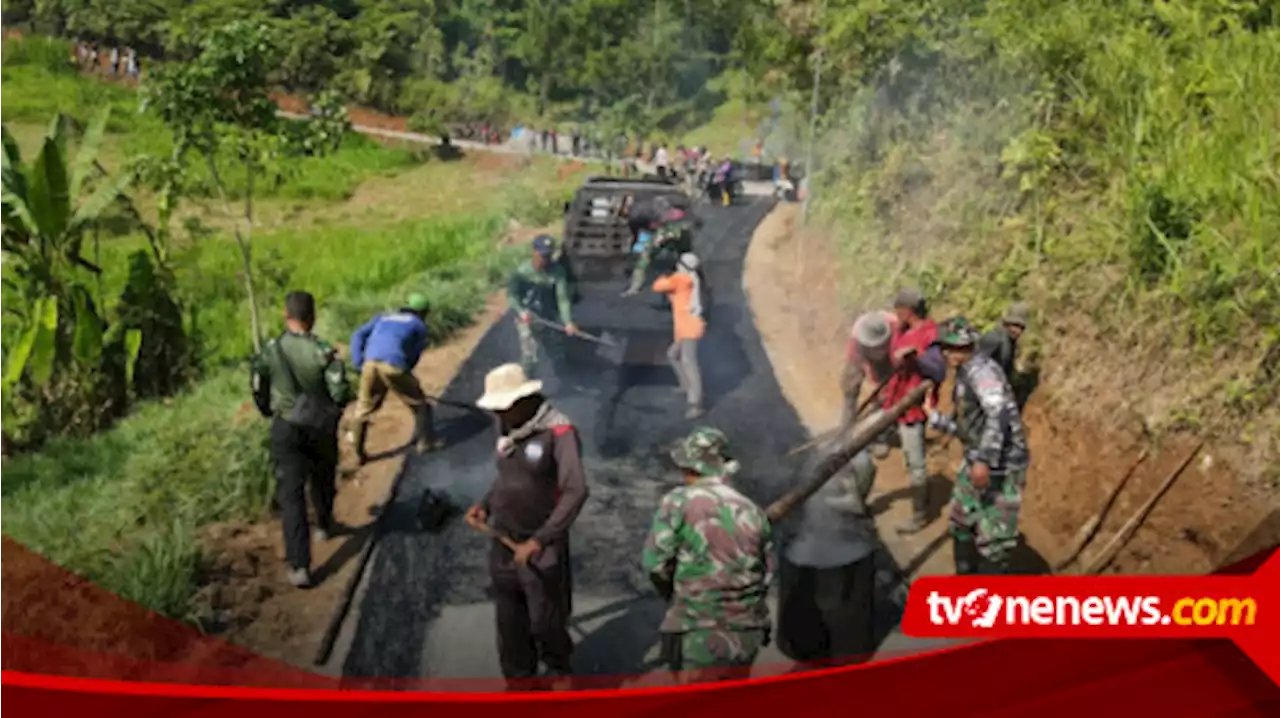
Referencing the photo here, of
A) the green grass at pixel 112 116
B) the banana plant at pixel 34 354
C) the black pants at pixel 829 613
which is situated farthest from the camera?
the black pants at pixel 829 613

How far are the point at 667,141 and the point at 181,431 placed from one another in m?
1.64

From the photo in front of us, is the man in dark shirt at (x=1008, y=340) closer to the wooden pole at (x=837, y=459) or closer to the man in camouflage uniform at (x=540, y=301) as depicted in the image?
the wooden pole at (x=837, y=459)

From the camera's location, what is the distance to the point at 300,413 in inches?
131

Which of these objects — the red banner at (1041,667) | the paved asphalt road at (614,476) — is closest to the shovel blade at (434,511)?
the paved asphalt road at (614,476)

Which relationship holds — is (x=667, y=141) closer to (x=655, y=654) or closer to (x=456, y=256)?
(x=456, y=256)

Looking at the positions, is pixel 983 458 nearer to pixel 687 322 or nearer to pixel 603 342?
pixel 687 322

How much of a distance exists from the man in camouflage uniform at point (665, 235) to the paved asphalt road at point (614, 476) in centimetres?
6

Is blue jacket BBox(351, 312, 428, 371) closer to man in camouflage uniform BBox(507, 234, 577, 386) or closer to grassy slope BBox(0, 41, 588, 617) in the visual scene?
grassy slope BBox(0, 41, 588, 617)

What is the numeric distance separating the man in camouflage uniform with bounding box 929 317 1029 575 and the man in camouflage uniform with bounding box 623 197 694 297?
2.92ft

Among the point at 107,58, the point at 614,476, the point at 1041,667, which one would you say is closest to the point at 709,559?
the point at 614,476

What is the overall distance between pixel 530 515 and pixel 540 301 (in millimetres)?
645

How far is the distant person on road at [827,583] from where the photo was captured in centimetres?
365

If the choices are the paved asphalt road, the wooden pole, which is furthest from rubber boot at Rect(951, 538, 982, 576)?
the wooden pole

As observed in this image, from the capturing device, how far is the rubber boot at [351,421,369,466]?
11.1 ft
